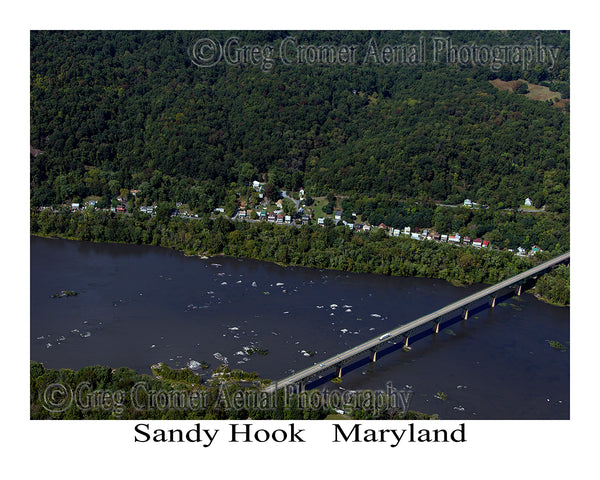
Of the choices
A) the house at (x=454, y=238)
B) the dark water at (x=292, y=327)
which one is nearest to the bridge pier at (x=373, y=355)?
the dark water at (x=292, y=327)

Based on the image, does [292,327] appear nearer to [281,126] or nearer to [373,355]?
[373,355]

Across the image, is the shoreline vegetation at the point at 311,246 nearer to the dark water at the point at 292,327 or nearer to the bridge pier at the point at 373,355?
the dark water at the point at 292,327

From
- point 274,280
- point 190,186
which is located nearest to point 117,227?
point 190,186

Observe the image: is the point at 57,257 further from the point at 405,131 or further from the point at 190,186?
the point at 405,131

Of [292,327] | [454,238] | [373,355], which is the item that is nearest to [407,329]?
[373,355]

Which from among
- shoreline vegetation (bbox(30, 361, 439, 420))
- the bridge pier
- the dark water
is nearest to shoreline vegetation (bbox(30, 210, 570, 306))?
the dark water

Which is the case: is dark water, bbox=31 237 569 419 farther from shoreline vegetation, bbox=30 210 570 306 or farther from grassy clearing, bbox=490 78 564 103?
grassy clearing, bbox=490 78 564 103
